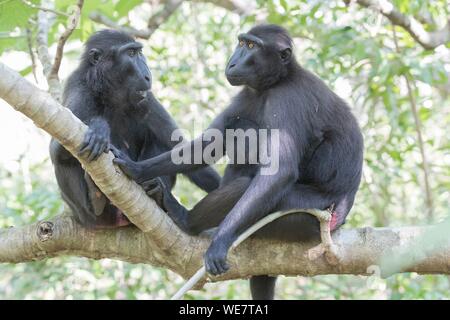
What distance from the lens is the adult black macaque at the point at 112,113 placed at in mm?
4906

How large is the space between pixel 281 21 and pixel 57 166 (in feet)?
11.6

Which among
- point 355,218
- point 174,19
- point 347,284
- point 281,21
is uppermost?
point 281,21

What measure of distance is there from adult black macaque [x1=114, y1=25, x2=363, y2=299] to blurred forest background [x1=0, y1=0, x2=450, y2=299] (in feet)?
2.74

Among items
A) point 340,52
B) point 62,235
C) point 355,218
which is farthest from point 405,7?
point 62,235

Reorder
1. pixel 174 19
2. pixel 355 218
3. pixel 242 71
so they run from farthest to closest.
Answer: pixel 174 19, pixel 355 218, pixel 242 71

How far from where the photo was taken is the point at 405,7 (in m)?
6.05

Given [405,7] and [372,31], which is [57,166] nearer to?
[405,7]

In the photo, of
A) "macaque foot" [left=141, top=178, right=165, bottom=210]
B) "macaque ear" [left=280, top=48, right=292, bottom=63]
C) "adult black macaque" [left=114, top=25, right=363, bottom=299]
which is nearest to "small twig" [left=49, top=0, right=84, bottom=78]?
"adult black macaque" [left=114, top=25, right=363, bottom=299]

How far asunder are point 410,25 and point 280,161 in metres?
3.18

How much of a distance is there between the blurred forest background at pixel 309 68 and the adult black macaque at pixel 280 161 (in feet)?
2.74

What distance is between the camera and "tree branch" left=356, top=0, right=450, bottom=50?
6514mm

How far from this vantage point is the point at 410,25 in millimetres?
6996

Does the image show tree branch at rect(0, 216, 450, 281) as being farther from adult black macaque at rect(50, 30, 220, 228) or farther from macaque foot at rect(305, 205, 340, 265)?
adult black macaque at rect(50, 30, 220, 228)

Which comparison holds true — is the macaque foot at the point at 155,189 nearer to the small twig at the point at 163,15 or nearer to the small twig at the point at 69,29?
the small twig at the point at 69,29
